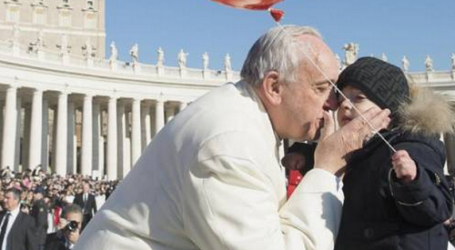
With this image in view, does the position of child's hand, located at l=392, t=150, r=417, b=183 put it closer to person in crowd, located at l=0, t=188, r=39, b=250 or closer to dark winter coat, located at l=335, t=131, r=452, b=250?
dark winter coat, located at l=335, t=131, r=452, b=250

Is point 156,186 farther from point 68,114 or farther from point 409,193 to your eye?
point 68,114

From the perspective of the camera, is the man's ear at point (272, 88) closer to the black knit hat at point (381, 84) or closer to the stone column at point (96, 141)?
the black knit hat at point (381, 84)

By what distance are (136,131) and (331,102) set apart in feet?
210

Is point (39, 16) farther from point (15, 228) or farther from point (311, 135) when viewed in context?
point (311, 135)

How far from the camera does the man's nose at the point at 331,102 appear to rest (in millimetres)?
3473

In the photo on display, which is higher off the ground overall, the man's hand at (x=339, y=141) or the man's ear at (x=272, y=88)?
the man's ear at (x=272, y=88)

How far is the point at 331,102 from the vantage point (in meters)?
3.58

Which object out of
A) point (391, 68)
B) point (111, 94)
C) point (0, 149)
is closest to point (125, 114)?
point (111, 94)

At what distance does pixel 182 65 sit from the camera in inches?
2795

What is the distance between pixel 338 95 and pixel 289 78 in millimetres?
775

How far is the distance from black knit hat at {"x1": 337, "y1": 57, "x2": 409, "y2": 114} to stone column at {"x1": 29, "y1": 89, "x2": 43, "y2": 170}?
183ft

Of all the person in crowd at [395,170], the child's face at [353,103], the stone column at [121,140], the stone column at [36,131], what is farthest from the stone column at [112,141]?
the person in crowd at [395,170]

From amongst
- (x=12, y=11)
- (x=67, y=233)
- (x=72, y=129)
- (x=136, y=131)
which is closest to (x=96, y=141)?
(x=72, y=129)

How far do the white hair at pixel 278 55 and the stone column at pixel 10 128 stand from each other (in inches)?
2131
